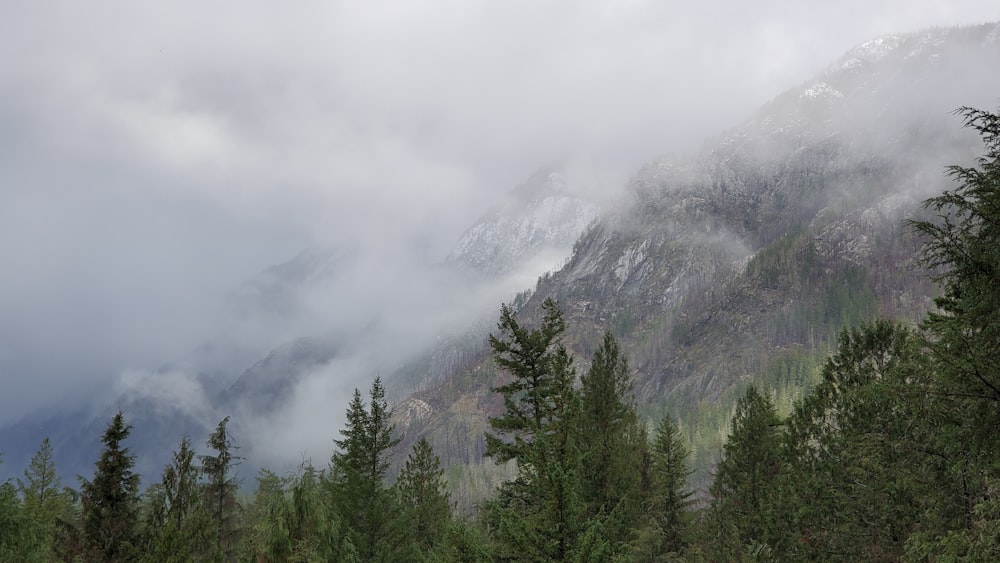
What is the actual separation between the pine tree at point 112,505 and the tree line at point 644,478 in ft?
0.19

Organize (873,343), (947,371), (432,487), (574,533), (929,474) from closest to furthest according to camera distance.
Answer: (947,371)
(574,533)
(929,474)
(873,343)
(432,487)

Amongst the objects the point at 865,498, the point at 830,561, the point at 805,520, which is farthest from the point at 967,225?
the point at 805,520

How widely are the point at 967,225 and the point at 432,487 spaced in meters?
31.0

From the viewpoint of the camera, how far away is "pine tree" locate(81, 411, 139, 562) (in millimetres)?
20250

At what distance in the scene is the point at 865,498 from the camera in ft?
56.2

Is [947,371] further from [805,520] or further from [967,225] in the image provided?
[805,520]

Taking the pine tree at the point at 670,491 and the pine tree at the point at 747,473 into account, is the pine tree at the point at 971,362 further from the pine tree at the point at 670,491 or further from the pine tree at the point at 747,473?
the pine tree at the point at 670,491

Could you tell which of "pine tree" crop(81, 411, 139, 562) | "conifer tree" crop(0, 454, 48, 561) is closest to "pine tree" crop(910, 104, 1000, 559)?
"conifer tree" crop(0, 454, 48, 561)

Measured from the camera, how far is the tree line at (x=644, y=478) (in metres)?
10.8

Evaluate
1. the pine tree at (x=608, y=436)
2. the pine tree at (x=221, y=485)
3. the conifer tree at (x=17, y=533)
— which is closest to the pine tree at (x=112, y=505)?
the conifer tree at (x=17, y=533)

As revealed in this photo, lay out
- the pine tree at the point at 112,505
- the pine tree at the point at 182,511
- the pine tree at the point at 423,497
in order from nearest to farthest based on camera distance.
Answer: the pine tree at the point at 182,511, the pine tree at the point at 112,505, the pine tree at the point at 423,497

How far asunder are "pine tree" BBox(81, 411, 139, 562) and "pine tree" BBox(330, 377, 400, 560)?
328 inches

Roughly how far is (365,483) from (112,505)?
10.3m

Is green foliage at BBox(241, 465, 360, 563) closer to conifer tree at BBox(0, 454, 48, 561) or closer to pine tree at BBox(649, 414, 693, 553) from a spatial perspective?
conifer tree at BBox(0, 454, 48, 561)
